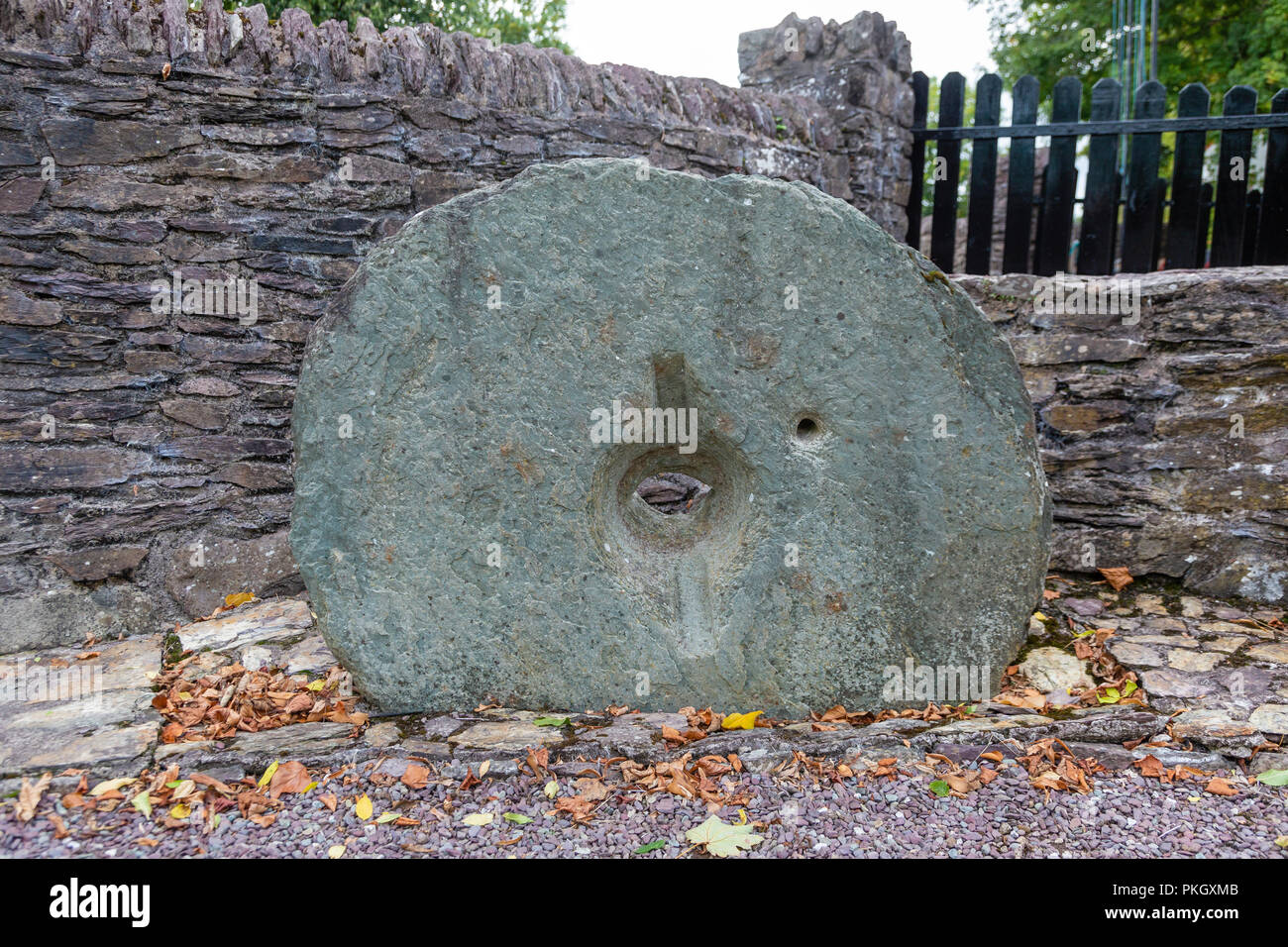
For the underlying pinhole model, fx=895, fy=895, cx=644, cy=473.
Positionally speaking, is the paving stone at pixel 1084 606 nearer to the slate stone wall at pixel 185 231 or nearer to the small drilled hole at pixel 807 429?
the slate stone wall at pixel 185 231

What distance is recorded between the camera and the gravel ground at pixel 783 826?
80.7 inches

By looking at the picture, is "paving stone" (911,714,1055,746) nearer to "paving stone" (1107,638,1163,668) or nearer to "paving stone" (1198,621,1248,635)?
"paving stone" (1107,638,1163,668)

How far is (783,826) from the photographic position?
84.0 inches

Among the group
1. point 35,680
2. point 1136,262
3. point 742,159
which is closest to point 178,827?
point 35,680

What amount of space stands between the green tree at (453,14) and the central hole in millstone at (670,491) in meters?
2.58

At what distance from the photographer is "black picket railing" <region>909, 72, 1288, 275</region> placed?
411cm

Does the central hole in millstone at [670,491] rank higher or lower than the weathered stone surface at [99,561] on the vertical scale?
higher

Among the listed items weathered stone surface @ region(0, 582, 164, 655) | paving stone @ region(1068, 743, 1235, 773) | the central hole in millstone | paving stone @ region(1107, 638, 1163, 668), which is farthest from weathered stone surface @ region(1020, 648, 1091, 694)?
weathered stone surface @ region(0, 582, 164, 655)

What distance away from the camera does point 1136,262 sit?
4441 mm

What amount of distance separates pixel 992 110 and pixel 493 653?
11.8ft

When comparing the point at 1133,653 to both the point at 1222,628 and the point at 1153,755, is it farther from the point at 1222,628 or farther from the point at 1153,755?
the point at 1153,755

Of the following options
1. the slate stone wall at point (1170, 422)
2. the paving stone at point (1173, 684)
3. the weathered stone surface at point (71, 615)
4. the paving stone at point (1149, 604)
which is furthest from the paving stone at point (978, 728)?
the weathered stone surface at point (71, 615)

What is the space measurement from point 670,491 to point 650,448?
136cm

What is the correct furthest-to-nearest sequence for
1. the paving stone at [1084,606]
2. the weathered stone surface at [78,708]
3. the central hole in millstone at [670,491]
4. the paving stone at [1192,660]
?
the central hole in millstone at [670,491]
the paving stone at [1084,606]
the paving stone at [1192,660]
the weathered stone surface at [78,708]
